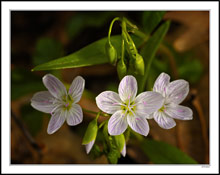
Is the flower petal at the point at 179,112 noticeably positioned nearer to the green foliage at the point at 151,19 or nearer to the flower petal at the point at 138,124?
the flower petal at the point at 138,124

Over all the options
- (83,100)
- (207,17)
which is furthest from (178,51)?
(83,100)

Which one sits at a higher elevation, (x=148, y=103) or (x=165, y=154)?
(x=148, y=103)

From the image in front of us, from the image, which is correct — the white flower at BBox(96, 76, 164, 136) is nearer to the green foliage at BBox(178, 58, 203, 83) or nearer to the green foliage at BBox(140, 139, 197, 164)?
the green foliage at BBox(140, 139, 197, 164)

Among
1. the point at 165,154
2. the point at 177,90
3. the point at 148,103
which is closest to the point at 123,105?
the point at 148,103

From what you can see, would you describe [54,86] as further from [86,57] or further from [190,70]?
[190,70]

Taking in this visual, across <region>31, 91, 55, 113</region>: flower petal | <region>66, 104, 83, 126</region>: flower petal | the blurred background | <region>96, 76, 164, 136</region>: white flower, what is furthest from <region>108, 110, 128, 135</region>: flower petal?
the blurred background

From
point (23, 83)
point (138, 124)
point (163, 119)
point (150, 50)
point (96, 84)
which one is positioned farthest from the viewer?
point (96, 84)
